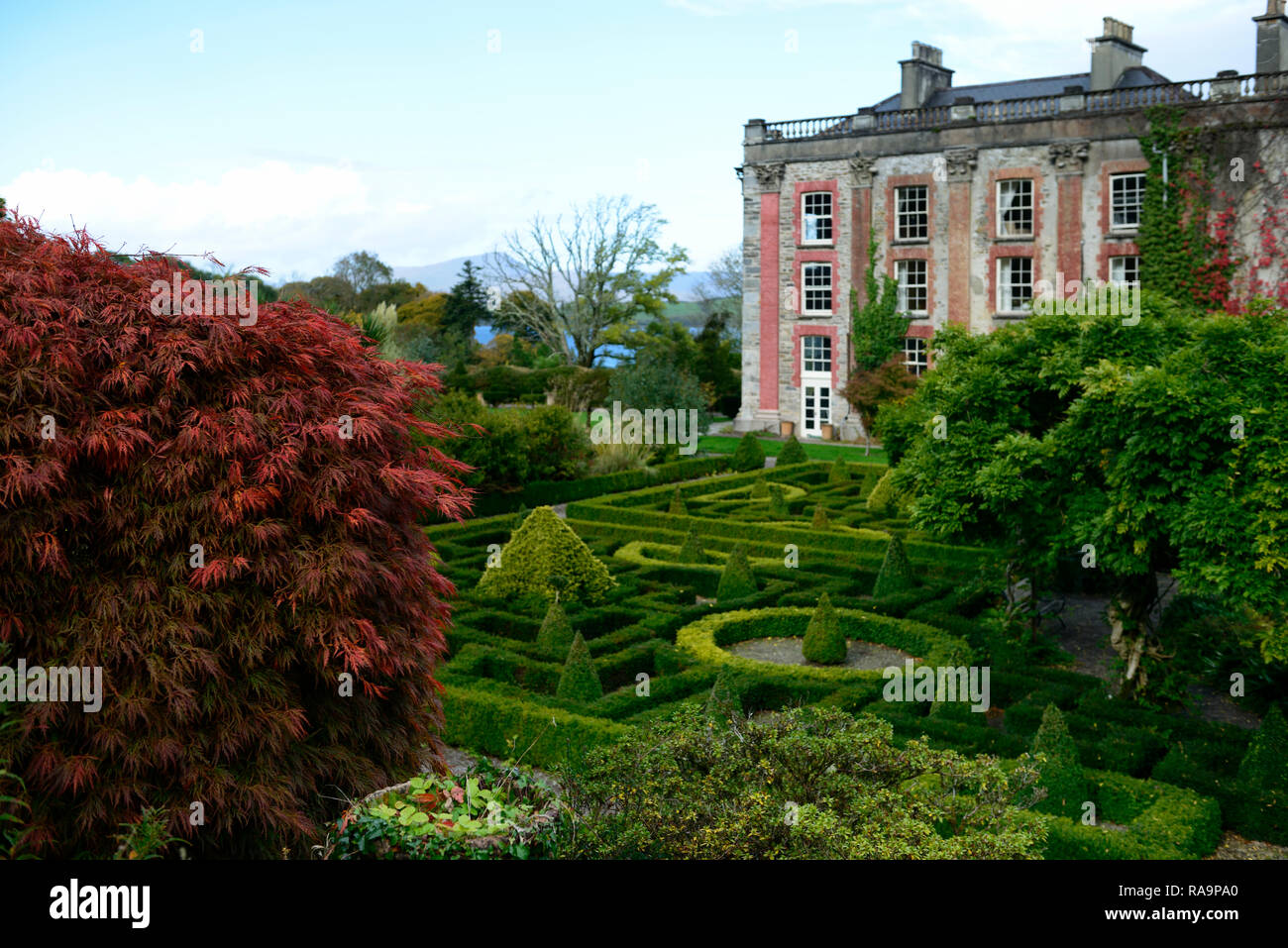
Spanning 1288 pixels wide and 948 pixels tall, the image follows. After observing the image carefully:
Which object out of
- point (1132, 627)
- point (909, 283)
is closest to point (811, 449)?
point (909, 283)

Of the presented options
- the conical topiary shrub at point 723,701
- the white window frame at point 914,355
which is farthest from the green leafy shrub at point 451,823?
the white window frame at point 914,355

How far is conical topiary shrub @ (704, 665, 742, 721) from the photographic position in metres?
9.25

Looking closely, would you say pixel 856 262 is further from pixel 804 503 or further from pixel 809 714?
pixel 809 714

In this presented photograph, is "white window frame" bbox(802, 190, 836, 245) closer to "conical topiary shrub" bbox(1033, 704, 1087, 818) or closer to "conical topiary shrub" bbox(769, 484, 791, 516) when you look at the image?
"conical topiary shrub" bbox(769, 484, 791, 516)

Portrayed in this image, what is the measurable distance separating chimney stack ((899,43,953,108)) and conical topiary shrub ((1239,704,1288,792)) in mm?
34468

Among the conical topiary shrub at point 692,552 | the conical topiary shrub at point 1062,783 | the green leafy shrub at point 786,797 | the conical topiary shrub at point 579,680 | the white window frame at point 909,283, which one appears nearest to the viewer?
the green leafy shrub at point 786,797

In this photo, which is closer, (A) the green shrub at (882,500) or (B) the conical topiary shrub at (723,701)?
(B) the conical topiary shrub at (723,701)

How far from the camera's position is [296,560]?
7500 millimetres

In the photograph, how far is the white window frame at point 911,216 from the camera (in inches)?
1592

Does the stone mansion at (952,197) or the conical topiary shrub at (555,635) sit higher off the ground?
the stone mansion at (952,197)

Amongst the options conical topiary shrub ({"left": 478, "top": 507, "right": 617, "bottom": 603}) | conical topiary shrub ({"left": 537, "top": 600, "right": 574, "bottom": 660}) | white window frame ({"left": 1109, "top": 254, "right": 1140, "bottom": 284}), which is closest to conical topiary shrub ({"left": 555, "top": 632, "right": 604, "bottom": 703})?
conical topiary shrub ({"left": 537, "top": 600, "right": 574, "bottom": 660})

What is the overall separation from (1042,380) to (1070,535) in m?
2.21

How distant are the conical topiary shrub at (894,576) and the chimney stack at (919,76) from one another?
27.9m

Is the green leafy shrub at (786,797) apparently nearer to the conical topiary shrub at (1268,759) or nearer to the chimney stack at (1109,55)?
the conical topiary shrub at (1268,759)
